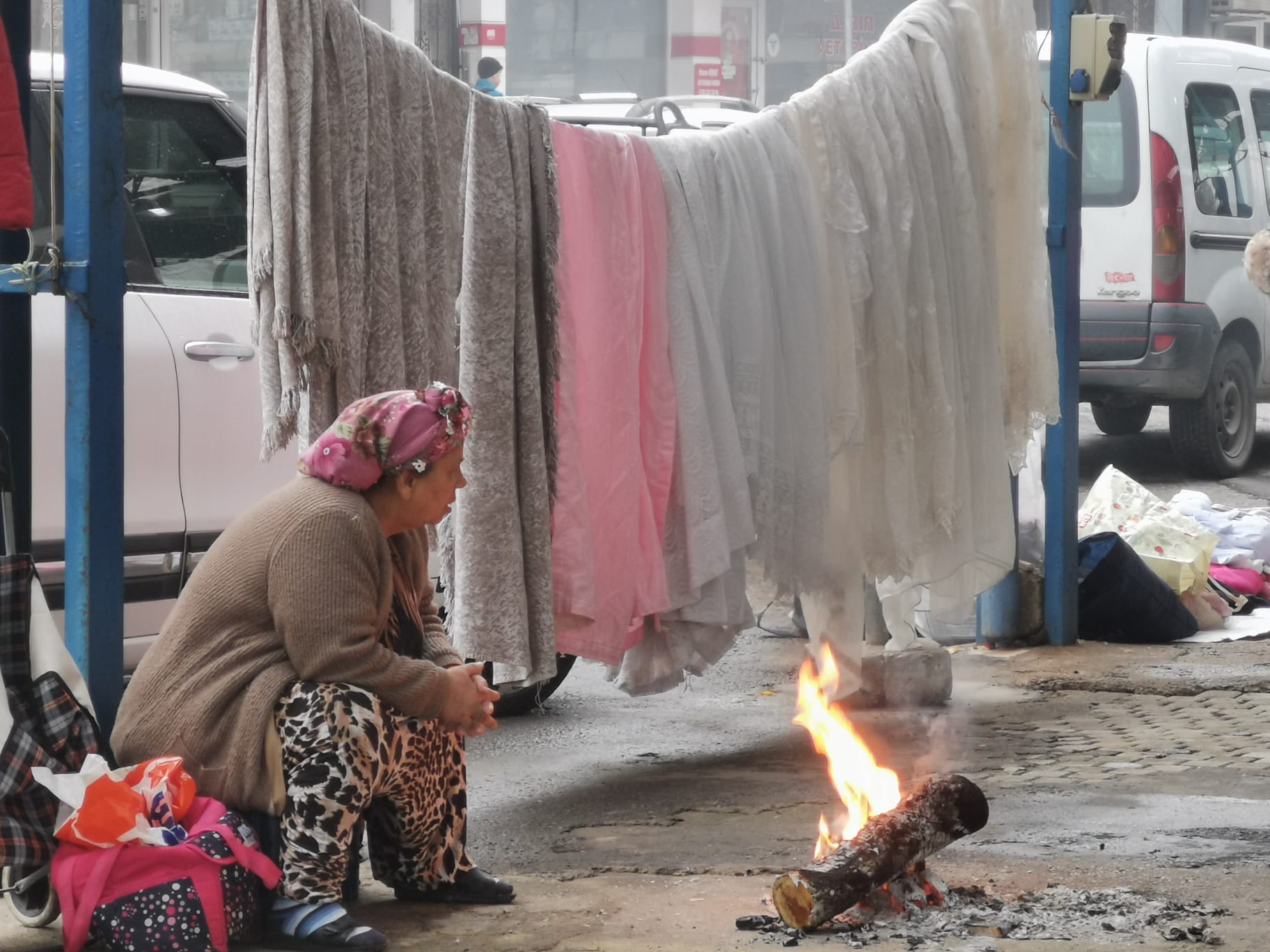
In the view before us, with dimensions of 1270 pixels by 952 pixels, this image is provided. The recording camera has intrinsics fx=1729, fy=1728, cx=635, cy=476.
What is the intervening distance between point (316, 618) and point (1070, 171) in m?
4.32

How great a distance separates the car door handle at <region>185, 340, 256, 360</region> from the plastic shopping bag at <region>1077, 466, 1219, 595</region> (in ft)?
12.8

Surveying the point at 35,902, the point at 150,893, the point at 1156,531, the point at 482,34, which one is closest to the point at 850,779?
the point at 150,893

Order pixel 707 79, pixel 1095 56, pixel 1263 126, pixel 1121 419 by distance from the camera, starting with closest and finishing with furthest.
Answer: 1. pixel 1095 56
2. pixel 1263 126
3. pixel 1121 419
4. pixel 707 79

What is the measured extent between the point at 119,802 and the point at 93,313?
940 mm

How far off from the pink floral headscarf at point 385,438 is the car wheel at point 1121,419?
9.42 metres

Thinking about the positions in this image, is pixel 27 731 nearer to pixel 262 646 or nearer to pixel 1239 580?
pixel 262 646

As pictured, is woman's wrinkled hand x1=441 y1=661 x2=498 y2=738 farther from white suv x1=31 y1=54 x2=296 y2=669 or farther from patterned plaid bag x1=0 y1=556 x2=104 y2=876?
white suv x1=31 y1=54 x2=296 y2=669

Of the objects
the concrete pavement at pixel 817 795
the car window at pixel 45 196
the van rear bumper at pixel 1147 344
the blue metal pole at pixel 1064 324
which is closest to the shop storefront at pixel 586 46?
the van rear bumper at pixel 1147 344

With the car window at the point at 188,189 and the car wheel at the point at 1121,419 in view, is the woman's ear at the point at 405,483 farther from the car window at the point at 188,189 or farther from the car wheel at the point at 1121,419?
the car wheel at the point at 1121,419

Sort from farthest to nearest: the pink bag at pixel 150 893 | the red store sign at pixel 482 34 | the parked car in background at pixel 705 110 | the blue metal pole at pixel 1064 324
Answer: the red store sign at pixel 482 34 → the parked car in background at pixel 705 110 → the blue metal pole at pixel 1064 324 → the pink bag at pixel 150 893

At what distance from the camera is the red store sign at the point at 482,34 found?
21.1 metres

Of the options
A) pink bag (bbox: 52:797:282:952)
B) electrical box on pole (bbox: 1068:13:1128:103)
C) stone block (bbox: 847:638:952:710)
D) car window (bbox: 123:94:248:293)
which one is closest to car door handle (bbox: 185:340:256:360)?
car window (bbox: 123:94:248:293)

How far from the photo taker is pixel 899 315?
4.85m

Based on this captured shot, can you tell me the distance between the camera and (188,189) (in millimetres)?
4980
